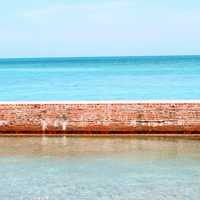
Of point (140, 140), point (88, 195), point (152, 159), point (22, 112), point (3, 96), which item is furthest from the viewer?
point (3, 96)

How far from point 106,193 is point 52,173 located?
1785 millimetres

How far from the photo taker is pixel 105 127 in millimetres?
15539

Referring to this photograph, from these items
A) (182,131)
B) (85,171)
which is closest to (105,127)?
(182,131)

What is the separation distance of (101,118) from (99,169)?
4349 millimetres

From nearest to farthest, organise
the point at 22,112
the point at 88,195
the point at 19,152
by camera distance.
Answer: the point at 88,195 → the point at 19,152 → the point at 22,112

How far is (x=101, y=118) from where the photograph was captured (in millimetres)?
15523

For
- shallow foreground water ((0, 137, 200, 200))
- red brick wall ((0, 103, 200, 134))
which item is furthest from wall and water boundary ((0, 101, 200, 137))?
shallow foreground water ((0, 137, 200, 200))

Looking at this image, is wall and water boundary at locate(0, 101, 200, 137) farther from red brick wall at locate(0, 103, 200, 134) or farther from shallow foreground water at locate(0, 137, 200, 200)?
shallow foreground water at locate(0, 137, 200, 200)

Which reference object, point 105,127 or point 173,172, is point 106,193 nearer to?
point 173,172

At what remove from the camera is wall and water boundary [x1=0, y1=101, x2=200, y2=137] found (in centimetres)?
1532

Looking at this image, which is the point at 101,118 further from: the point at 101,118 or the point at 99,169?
the point at 99,169

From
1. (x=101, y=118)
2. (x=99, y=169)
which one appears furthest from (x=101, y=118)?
(x=99, y=169)

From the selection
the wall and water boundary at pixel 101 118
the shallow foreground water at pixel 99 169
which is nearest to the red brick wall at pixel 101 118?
the wall and water boundary at pixel 101 118

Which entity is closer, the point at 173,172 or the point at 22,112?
the point at 173,172
